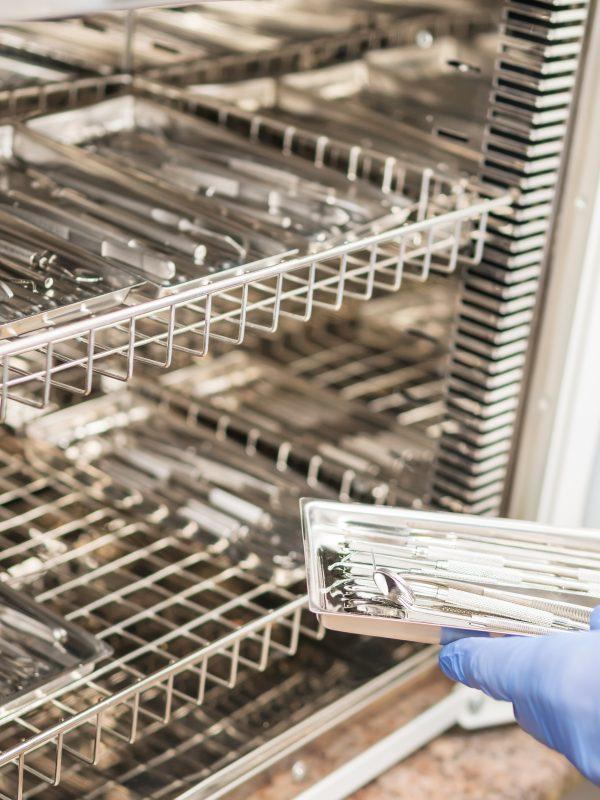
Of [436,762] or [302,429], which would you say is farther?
[302,429]

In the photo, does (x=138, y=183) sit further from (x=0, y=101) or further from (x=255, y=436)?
Result: (x=255, y=436)

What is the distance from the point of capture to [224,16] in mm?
1404

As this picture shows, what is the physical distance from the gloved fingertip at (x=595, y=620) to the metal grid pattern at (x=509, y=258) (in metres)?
0.36

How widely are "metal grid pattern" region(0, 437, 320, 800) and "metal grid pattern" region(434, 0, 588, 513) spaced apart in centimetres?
26

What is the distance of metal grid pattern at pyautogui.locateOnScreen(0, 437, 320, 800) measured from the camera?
3.82 ft

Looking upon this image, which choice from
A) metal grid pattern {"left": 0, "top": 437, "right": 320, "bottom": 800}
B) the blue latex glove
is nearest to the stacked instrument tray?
metal grid pattern {"left": 0, "top": 437, "right": 320, "bottom": 800}

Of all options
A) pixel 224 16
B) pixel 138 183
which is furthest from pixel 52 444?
pixel 224 16

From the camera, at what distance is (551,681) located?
933 millimetres

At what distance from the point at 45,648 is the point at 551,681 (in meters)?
0.45

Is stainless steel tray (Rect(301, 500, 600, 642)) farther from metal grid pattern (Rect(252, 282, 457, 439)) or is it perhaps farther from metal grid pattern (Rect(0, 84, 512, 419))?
metal grid pattern (Rect(252, 282, 457, 439))

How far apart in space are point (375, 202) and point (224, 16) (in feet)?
1.13

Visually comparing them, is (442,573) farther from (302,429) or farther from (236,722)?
(302,429)

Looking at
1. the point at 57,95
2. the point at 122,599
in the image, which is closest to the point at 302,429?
the point at 122,599

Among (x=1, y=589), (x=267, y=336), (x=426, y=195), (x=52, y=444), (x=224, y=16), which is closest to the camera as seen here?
(x=1, y=589)
